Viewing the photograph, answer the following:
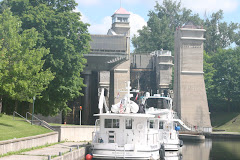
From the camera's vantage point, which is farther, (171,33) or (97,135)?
(171,33)

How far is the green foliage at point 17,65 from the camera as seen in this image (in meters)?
33.2

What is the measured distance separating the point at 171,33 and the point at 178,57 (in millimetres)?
42890

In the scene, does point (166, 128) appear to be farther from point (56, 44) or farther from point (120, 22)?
point (120, 22)

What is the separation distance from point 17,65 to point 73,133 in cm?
971

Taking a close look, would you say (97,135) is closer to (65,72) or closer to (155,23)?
(65,72)

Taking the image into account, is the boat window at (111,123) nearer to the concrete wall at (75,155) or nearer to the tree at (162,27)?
the concrete wall at (75,155)

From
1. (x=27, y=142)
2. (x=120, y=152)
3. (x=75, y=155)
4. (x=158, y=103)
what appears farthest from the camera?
(x=158, y=103)

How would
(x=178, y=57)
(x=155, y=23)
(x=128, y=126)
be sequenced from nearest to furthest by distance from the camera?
(x=128, y=126)
(x=178, y=57)
(x=155, y=23)

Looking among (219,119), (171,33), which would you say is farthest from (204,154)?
(171,33)

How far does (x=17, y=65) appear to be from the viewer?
1326 inches

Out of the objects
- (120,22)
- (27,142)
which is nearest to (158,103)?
(120,22)

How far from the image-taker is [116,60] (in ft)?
206

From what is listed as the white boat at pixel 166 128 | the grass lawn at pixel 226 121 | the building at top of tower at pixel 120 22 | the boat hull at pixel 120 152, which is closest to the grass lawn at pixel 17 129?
the boat hull at pixel 120 152

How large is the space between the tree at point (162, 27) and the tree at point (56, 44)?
2776 inches
